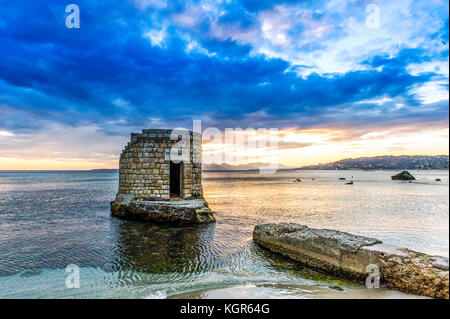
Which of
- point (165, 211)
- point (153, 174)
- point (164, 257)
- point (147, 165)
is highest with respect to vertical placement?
point (147, 165)

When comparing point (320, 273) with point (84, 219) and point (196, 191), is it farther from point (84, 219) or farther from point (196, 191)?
point (84, 219)

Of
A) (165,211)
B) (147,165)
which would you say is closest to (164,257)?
(165,211)

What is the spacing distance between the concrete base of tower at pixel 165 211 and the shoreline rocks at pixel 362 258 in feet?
15.0

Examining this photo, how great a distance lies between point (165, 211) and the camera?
11.5 metres

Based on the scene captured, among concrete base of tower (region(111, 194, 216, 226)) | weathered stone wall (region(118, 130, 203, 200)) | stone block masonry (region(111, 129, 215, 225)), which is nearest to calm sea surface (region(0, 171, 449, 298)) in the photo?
concrete base of tower (region(111, 194, 216, 226))

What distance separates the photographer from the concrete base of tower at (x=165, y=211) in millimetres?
11383

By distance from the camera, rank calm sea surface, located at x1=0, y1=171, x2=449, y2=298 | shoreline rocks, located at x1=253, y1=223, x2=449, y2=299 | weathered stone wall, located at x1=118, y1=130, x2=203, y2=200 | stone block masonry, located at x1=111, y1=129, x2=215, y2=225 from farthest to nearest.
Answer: weathered stone wall, located at x1=118, y1=130, x2=203, y2=200
stone block masonry, located at x1=111, y1=129, x2=215, y2=225
calm sea surface, located at x1=0, y1=171, x2=449, y2=298
shoreline rocks, located at x1=253, y1=223, x2=449, y2=299

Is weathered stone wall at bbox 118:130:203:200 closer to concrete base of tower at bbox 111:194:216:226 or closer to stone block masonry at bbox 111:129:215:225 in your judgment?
stone block masonry at bbox 111:129:215:225

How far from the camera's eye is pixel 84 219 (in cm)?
1295

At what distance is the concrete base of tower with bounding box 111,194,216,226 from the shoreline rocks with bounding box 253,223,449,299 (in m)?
4.58

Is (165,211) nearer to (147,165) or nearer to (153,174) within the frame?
(153,174)

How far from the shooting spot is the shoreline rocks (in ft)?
15.1

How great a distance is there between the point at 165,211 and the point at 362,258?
8.34 meters
